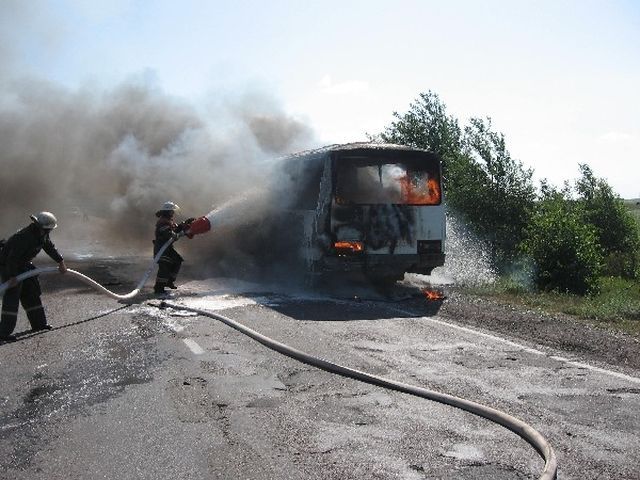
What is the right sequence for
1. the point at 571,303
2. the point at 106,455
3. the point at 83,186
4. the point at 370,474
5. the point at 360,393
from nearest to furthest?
the point at 370,474, the point at 106,455, the point at 360,393, the point at 571,303, the point at 83,186

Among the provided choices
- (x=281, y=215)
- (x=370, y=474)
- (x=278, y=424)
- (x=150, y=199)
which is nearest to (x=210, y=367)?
(x=278, y=424)

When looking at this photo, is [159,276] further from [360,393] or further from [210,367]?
[360,393]

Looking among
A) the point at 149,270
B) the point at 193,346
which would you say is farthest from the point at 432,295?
the point at 193,346

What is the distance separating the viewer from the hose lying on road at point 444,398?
3670 millimetres

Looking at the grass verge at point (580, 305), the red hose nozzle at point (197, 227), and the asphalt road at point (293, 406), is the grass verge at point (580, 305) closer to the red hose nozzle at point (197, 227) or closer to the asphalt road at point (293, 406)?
the asphalt road at point (293, 406)

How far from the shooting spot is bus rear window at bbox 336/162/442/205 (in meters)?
11.1

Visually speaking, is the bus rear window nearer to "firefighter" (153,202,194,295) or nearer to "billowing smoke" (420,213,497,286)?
"billowing smoke" (420,213,497,286)

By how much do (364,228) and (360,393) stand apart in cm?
615

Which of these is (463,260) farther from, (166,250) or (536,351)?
(536,351)

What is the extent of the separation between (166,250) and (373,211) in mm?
3873

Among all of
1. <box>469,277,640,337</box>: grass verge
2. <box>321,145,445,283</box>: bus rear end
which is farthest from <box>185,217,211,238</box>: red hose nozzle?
<box>469,277,640,337</box>: grass verge

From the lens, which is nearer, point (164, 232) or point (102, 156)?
point (164, 232)

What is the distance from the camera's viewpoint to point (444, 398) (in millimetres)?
4781

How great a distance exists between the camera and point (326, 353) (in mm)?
6555
